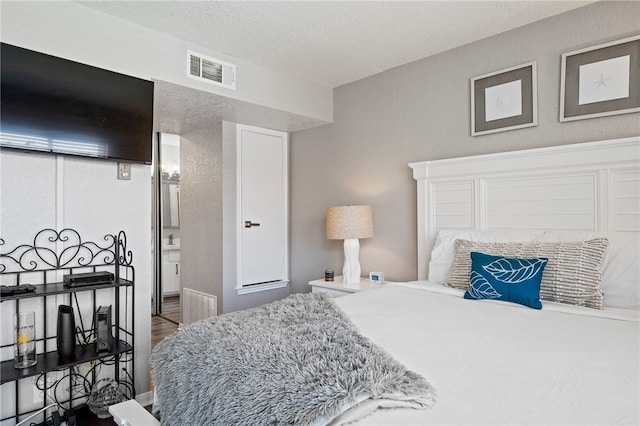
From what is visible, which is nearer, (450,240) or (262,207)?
(450,240)

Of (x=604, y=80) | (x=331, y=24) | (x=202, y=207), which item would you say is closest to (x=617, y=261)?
(x=604, y=80)

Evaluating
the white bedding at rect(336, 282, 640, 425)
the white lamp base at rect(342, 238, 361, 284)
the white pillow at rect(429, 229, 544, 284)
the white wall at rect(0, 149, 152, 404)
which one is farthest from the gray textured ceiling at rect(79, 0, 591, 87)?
the white bedding at rect(336, 282, 640, 425)

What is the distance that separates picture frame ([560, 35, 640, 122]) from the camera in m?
2.18

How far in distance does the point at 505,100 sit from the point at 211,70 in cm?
219

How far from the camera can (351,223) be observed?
3158 mm

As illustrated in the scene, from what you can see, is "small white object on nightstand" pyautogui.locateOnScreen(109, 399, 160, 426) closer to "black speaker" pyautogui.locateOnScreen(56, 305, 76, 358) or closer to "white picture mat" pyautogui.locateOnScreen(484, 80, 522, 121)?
"black speaker" pyautogui.locateOnScreen(56, 305, 76, 358)

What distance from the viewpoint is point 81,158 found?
2.34 meters

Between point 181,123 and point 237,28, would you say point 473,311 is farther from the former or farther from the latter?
point 181,123

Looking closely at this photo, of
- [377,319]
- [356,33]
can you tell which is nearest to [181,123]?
[356,33]

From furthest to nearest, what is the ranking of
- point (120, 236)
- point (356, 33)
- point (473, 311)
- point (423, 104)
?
point (423, 104) < point (356, 33) < point (120, 236) < point (473, 311)

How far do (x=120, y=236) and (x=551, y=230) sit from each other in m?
2.77

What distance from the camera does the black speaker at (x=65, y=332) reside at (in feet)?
6.76

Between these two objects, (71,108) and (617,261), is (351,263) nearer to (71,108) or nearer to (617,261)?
(617,261)

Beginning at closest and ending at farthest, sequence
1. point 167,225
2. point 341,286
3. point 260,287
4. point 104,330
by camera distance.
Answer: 1. point 104,330
2. point 341,286
3. point 260,287
4. point 167,225
